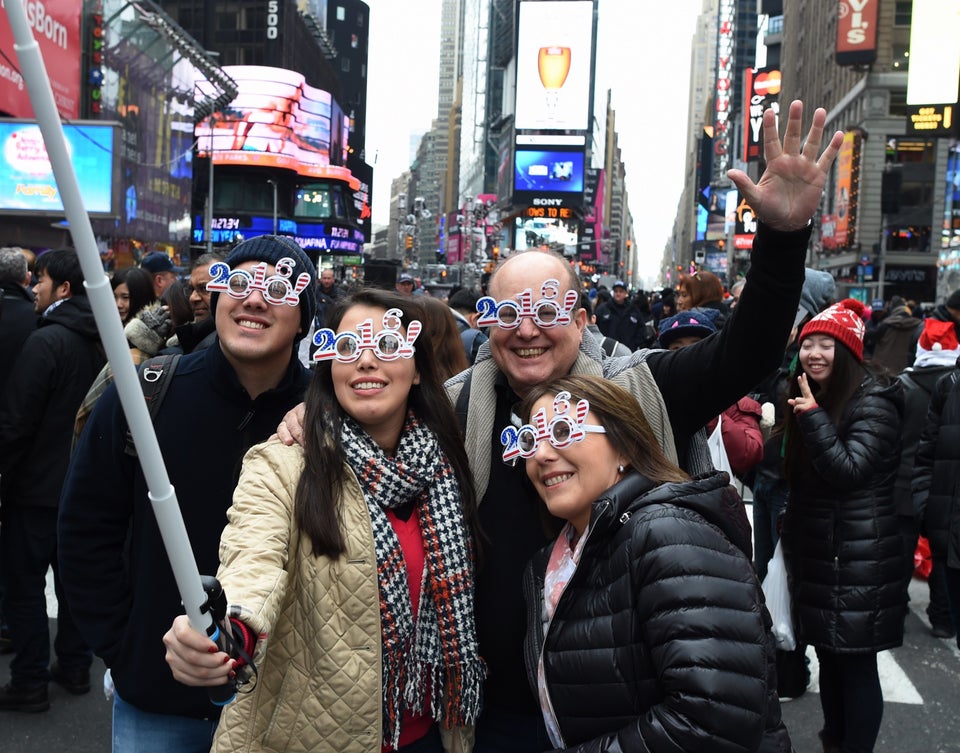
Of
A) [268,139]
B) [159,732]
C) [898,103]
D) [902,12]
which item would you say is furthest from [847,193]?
[159,732]

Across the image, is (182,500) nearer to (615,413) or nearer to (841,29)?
(615,413)

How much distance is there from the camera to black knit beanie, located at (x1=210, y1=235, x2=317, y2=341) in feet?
10.0

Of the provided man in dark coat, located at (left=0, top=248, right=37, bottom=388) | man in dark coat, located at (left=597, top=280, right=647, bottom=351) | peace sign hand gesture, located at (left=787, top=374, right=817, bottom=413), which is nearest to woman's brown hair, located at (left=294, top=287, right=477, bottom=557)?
peace sign hand gesture, located at (left=787, top=374, right=817, bottom=413)

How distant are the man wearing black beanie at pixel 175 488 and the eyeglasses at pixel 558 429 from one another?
0.96m

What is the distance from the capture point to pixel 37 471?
5203mm

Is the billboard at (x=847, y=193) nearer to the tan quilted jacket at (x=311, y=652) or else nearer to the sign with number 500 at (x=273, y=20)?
the sign with number 500 at (x=273, y=20)

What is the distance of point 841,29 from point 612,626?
5911cm

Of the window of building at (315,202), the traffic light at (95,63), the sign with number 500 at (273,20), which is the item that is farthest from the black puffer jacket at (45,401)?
the window of building at (315,202)

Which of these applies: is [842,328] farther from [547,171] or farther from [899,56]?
[547,171]

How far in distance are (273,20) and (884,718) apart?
Answer: 268 feet

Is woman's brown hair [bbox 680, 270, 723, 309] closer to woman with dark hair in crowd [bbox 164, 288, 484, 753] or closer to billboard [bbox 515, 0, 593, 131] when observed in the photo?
woman with dark hair in crowd [bbox 164, 288, 484, 753]

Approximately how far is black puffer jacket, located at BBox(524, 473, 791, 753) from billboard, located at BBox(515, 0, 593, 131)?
88.2m

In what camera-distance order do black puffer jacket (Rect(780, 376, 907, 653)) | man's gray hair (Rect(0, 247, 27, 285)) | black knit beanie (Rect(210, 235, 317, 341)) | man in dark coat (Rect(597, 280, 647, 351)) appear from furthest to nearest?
man in dark coat (Rect(597, 280, 647, 351)) < man's gray hair (Rect(0, 247, 27, 285)) < black puffer jacket (Rect(780, 376, 907, 653)) < black knit beanie (Rect(210, 235, 317, 341))

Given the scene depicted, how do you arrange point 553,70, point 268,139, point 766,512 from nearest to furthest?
1. point 766,512
2. point 268,139
3. point 553,70
